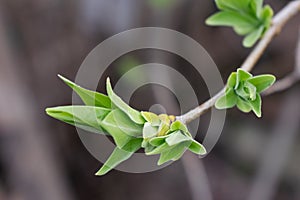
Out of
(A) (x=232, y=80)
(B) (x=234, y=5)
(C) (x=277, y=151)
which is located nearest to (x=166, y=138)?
(A) (x=232, y=80)

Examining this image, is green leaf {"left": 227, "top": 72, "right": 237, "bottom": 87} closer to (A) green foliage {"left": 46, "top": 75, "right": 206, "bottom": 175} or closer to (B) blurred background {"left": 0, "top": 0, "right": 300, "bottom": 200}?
(A) green foliage {"left": 46, "top": 75, "right": 206, "bottom": 175}

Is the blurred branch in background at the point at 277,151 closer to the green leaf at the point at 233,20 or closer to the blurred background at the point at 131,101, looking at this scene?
the blurred background at the point at 131,101

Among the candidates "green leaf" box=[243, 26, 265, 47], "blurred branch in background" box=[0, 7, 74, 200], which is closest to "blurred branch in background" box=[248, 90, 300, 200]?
"blurred branch in background" box=[0, 7, 74, 200]

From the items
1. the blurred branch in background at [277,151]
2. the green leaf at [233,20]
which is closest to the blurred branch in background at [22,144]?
the blurred branch in background at [277,151]

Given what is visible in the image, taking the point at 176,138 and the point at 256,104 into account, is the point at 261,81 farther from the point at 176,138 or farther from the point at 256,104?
the point at 176,138

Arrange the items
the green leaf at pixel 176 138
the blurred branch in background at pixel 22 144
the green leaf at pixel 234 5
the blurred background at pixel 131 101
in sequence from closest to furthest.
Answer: the green leaf at pixel 176 138, the green leaf at pixel 234 5, the blurred branch in background at pixel 22 144, the blurred background at pixel 131 101

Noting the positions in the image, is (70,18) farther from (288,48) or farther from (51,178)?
(288,48)
